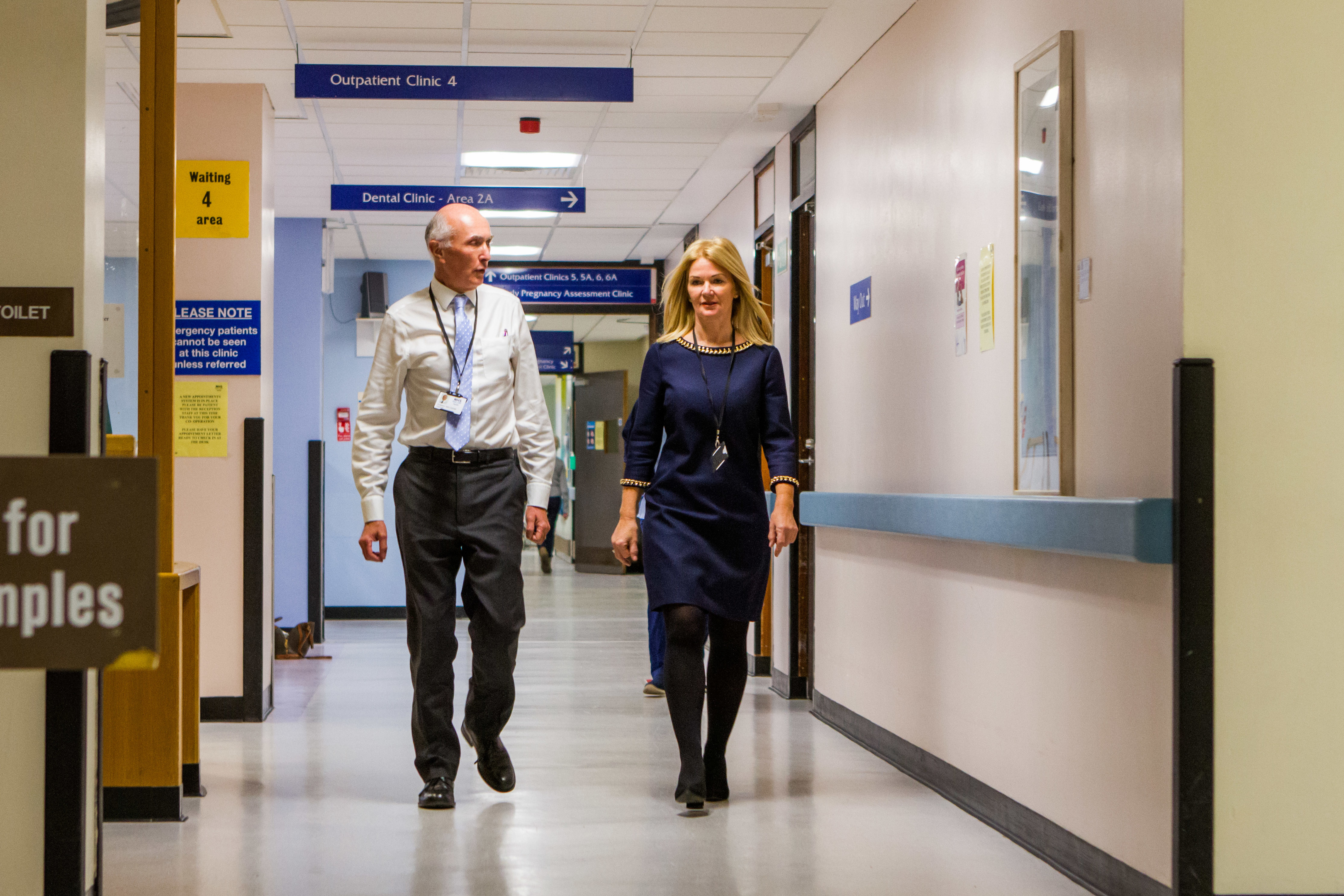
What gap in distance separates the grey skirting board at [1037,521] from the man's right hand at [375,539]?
164 cm

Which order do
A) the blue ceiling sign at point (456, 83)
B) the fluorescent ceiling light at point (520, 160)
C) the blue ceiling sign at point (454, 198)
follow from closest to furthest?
1. the blue ceiling sign at point (456, 83)
2. the blue ceiling sign at point (454, 198)
3. the fluorescent ceiling light at point (520, 160)

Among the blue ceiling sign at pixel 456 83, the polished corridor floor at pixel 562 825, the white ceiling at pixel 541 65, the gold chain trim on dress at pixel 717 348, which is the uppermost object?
the white ceiling at pixel 541 65

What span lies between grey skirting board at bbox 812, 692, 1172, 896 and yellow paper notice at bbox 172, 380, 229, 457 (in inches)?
116

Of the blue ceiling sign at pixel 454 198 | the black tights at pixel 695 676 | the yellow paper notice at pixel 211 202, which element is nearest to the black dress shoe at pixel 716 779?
the black tights at pixel 695 676

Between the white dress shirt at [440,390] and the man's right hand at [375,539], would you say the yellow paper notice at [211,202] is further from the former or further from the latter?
the man's right hand at [375,539]

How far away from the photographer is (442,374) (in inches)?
144

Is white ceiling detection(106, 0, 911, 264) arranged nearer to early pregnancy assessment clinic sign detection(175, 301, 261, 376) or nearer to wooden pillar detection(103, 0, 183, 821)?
→ wooden pillar detection(103, 0, 183, 821)

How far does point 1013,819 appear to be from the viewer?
11.3 feet

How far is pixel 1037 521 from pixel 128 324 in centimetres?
269

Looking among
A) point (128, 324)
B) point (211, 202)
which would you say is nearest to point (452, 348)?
point (128, 324)

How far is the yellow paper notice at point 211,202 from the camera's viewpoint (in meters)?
5.57

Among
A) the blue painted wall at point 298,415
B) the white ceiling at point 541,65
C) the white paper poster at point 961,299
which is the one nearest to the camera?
the white paper poster at point 961,299

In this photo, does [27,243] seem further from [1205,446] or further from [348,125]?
[348,125]

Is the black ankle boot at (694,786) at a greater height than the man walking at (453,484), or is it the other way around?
the man walking at (453,484)
